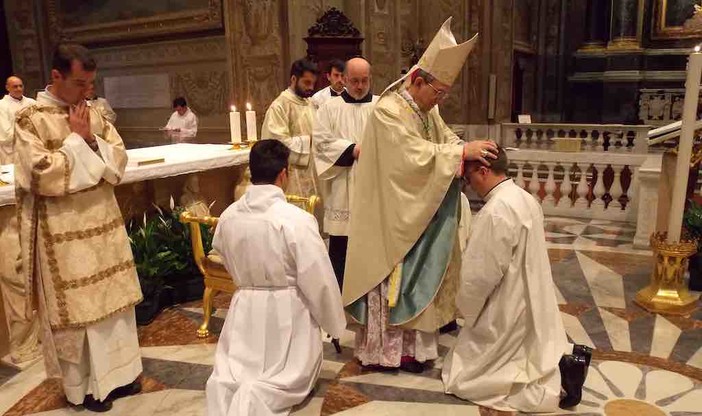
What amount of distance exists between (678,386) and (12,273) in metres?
3.63

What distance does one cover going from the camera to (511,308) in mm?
2650

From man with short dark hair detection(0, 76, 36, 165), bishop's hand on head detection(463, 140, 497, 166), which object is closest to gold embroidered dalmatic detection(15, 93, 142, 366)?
bishop's hand on head detection(463, 140, 497, 166)

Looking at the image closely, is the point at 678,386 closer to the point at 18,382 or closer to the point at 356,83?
the point at 356,83

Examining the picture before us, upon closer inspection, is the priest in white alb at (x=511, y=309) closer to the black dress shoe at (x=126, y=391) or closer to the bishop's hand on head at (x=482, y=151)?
the bishop's hand on head at (x=482, y=151)

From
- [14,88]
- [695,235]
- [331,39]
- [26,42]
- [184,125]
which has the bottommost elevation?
[695,235]

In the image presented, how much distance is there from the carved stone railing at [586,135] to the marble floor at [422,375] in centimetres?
732

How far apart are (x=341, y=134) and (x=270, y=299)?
154 centimetres

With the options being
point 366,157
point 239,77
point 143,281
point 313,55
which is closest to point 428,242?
point 366,157

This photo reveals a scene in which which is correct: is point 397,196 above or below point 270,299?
above

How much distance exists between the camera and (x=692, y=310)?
13.0 feet

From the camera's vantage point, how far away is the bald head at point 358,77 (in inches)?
141

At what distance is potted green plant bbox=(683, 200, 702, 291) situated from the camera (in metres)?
4.36

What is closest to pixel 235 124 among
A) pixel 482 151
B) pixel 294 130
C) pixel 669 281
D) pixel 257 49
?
pixel 294 130

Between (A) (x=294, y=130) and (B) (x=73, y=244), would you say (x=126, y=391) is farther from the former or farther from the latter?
(A) (x=294, y=130)
